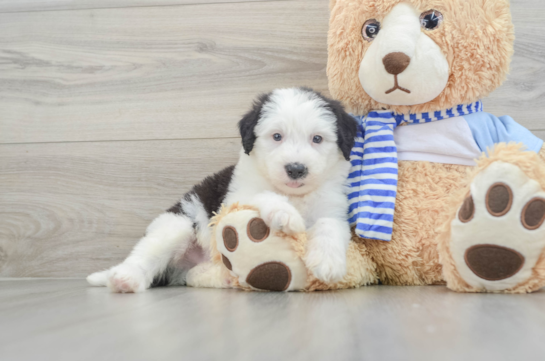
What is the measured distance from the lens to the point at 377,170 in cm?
146

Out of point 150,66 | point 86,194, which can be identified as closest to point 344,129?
point 150,66

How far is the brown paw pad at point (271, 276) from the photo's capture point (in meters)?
1.27

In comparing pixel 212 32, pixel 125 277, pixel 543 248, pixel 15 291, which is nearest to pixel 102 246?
pixel 15 291

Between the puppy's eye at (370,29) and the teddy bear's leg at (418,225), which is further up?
the puppy's eye at (370,29)

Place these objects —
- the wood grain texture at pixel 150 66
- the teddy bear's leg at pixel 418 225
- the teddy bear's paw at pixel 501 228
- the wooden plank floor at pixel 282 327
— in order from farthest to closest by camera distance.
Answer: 1. the wood grain texture at pixel 150 66
2. the teddy bear's leg at pixel 418 225
3. the teddy bear's paw at pixel 501 228
4. the wooden plank floor at pixel 282 327

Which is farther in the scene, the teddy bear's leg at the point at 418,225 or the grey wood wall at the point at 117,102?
the grey wood wall at the point at 117,102

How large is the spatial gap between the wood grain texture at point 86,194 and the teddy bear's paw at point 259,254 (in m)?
0.81

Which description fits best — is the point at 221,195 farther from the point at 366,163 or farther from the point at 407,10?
the point at 407,10

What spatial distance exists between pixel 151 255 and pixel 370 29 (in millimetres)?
1065

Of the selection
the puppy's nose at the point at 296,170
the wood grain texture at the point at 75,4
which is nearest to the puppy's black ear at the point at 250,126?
the puppy's nose at the point at 296,170

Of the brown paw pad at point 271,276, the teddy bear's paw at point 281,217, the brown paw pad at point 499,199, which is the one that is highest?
the brown paw pad at point 499,199

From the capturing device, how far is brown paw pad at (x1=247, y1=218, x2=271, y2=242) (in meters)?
1.26

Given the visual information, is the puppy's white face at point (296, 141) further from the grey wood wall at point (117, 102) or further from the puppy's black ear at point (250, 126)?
the grey wood wall at point (117, 102)

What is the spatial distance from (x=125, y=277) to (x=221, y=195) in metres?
0.44
